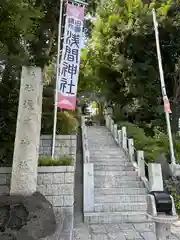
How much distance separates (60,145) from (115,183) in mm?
2028

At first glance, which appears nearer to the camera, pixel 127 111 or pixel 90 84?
pixel 127 111

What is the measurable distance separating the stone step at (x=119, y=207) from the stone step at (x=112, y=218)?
0.20 metres

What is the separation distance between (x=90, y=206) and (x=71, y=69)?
3.98 m

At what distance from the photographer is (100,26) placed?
1419 cm

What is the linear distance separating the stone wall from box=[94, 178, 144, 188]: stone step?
3.68 ft

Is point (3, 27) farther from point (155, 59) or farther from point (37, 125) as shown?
point (155, 59)

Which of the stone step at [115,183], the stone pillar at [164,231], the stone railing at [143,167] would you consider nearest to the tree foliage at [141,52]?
the stone railing at [143,167]

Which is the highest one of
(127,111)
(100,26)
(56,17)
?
(100,26)

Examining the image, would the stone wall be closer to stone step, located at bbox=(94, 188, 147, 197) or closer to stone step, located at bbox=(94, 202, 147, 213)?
stone step, located at bbox=(94, 188, 147, 197)

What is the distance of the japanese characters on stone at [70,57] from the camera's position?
7.08 meters

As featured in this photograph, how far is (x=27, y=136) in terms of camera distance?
16.6 ft

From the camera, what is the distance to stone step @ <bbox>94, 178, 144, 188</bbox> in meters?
6.99

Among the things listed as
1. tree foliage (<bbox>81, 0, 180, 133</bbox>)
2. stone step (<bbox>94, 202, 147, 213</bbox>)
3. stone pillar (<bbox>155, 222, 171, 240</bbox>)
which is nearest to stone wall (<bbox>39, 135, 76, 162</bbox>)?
stone step (<bbox>94, 202, 147, 213</bbox>)

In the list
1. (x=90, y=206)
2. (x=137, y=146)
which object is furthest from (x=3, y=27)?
(x=137, y=146)
